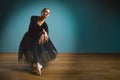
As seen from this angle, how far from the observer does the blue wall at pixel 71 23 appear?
3.57m

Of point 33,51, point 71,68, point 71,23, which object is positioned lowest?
Answer: point 71,68

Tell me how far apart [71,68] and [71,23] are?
2.79 ft

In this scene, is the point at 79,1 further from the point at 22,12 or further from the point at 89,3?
the point at 22,12

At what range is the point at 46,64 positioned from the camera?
10.3 ft

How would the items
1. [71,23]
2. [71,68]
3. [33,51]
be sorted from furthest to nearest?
1. [71,23]
2. [71,68]
3. [33,51]

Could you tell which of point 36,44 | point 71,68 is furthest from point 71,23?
point 36,44

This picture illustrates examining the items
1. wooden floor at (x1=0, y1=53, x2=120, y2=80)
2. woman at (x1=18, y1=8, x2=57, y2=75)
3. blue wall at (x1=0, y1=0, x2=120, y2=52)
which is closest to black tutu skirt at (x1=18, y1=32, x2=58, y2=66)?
woman at (x1=18, y1=8, x2=57, y2=75)

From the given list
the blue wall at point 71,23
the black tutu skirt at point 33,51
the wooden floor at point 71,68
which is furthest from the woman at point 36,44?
the blue wall at point 71,23

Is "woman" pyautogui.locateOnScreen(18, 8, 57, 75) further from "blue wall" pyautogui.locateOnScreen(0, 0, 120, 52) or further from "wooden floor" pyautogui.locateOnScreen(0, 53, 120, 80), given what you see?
"blue wall" pyautogui.locateOnScreen(0, 0, 120, 52)

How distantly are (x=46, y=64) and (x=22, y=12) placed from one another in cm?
93

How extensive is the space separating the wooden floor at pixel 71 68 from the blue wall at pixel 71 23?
169 millimetres

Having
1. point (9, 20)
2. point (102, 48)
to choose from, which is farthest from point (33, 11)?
point (102, 48)

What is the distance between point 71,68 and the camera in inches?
120

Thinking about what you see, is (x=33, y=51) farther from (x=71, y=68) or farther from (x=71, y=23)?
(x=71, y=23)
